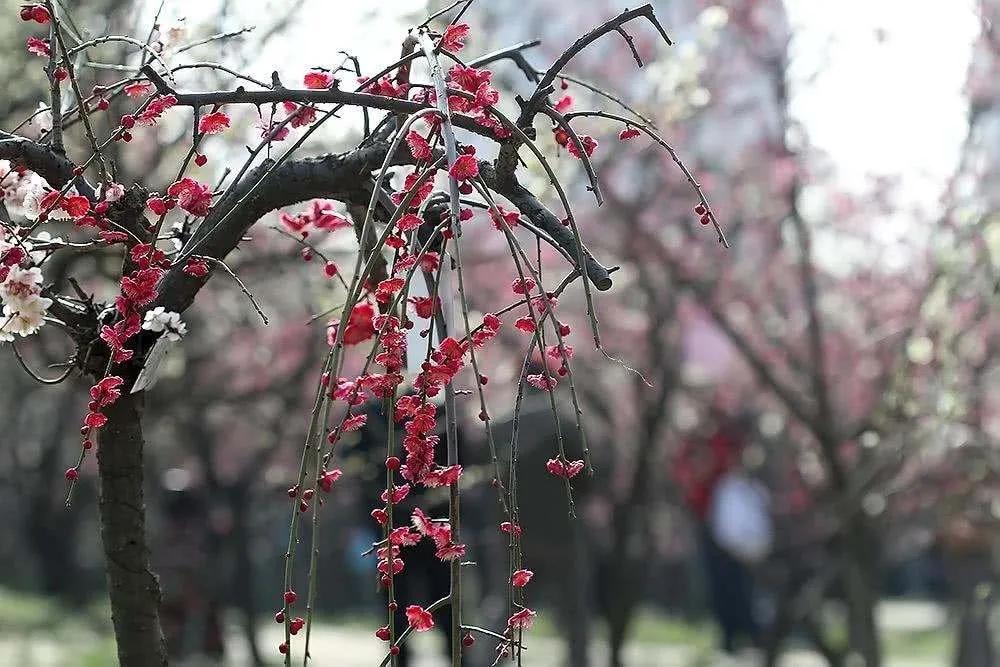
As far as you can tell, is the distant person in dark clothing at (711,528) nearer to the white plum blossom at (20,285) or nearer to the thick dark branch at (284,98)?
the thick dark branch at (284,98)

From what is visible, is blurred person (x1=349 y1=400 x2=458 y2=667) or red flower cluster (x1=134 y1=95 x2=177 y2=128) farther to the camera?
blurred person (x1=349 y1=400 x2=458 y2=667)

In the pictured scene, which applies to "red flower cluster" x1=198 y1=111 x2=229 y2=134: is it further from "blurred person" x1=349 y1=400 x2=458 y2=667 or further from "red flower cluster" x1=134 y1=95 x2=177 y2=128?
"blurred person" x1=349 y1=400 x2=458 y2=667

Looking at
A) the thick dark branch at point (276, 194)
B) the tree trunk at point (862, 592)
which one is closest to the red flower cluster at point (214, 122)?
the thick dark branch at point (276, 194)

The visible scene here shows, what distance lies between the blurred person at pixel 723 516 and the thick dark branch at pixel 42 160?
832cm

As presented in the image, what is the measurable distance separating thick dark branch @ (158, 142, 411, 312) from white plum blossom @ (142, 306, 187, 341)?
0.80ft

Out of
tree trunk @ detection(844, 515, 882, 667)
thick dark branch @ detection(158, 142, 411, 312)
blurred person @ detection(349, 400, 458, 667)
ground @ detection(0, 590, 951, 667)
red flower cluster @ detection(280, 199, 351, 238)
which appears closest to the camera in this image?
thick dark branch @ detection(158, 142, 411, 312)

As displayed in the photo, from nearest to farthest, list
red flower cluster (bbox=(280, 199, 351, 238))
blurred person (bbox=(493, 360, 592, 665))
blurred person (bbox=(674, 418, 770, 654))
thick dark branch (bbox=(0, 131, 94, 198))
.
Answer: thick dark branch (bbox=(0, 131, 94, 198))
red flower cluster (bbox=(280, 199, 351, 238))
blurred person (bbox=(493, 360, 592, 665))
blurred person (bbox=(674, 418, 770, 654))

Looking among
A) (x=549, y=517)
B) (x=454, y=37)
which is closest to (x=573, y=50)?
(x=454, y=37)

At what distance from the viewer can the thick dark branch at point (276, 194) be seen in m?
2.94

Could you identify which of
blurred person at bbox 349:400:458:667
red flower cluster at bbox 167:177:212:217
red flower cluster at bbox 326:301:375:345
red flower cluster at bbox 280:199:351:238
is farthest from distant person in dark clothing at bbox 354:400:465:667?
red flower cluster at bbox 326:301:375:345

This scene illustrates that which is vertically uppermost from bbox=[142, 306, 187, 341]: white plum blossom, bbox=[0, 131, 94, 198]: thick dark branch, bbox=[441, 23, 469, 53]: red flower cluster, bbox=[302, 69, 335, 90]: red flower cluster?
bbox=[0, 131, 94, 198]: thick dark branch

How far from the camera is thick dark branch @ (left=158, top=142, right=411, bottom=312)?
294 centimetres

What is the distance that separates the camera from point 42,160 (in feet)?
9.50

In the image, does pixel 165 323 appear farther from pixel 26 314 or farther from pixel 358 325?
pixel 358 325
